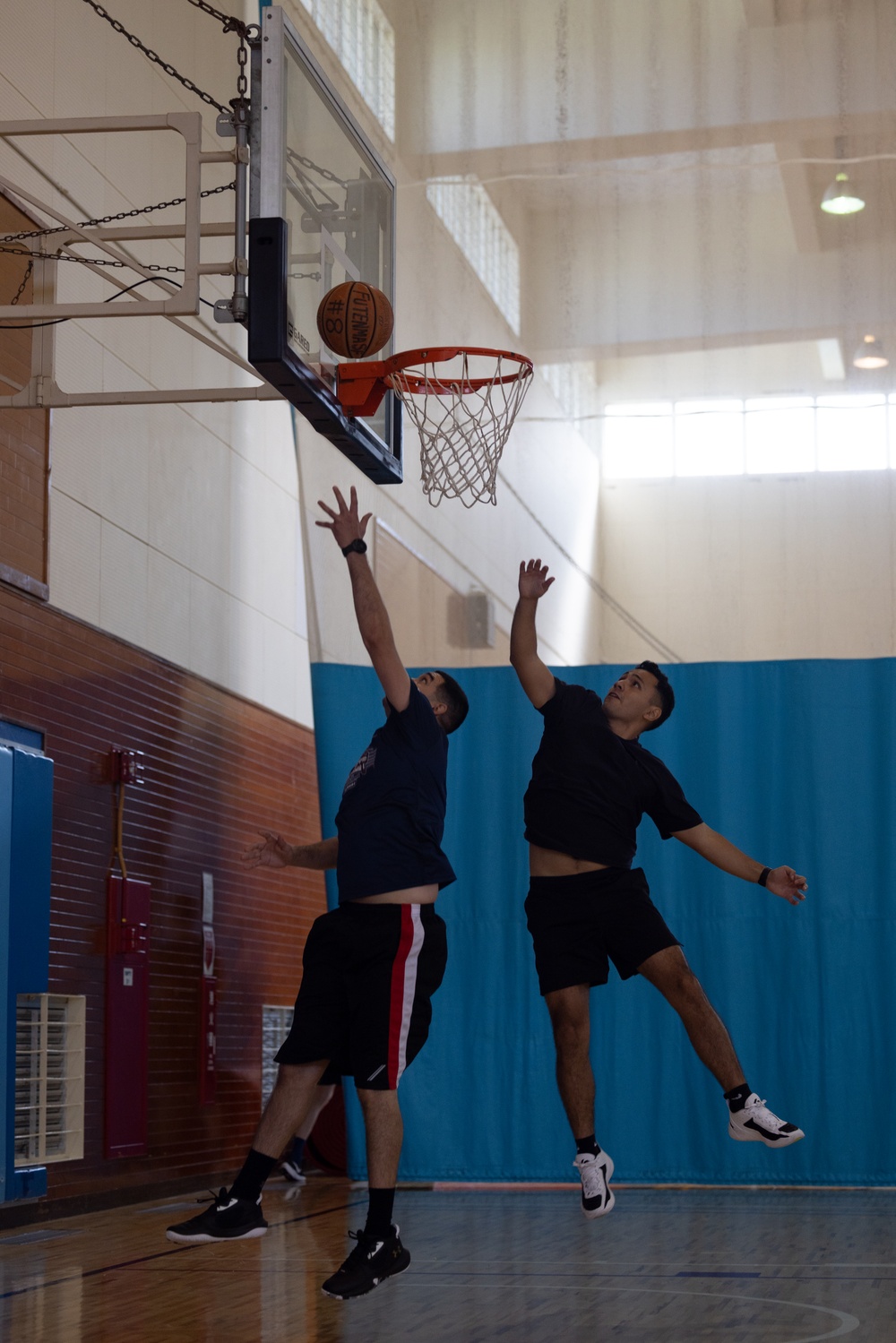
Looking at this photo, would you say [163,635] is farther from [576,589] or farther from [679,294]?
[679,294]

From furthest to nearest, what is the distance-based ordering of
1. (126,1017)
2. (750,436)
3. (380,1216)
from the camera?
(750,436) < (126,1017) < (380,1216)

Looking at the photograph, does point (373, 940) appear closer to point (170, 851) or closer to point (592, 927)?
point (592, 927)

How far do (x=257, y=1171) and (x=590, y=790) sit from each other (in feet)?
6.09

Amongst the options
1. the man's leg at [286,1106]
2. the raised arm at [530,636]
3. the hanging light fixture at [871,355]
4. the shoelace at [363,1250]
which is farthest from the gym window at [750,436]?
the shoelace at [363,1250]

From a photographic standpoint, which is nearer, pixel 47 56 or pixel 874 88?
pixel 47 56

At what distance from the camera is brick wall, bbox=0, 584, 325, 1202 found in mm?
7199

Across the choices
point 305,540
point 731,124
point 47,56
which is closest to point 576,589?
point 305,540

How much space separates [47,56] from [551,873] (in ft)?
14.5

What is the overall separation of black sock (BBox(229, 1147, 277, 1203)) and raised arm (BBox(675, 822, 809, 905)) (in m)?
2.08

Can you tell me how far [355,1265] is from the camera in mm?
4453

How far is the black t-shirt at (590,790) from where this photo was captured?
19.3 ft

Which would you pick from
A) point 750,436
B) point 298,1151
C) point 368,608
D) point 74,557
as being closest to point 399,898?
point 368,608

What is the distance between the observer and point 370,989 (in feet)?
16.2

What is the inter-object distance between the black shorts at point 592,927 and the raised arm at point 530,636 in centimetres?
72
